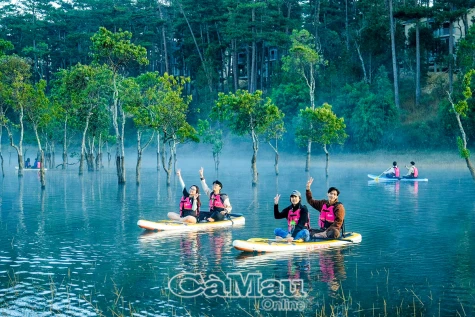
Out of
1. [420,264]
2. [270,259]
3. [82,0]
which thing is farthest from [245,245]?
[82,0]

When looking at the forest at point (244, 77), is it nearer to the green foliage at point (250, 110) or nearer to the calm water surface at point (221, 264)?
the green foliage at point (250, 110)

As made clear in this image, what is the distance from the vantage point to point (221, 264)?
65.7ft

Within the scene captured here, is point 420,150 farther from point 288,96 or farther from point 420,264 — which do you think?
point 420,264

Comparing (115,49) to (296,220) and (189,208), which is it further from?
(296,220)

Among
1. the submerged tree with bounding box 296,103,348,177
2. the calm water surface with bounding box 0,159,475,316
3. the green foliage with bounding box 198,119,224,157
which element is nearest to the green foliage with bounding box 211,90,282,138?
the submerged tree with bounding box 296,103,348,177

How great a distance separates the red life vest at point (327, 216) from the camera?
22531mm

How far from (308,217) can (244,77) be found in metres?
98.4

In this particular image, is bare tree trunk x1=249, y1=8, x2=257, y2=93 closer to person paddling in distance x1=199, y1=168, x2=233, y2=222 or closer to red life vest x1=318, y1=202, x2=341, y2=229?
person paddling in distance x1=199, y1=168, x2=233, y2=222

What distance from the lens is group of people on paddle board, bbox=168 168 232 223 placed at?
27875 mm

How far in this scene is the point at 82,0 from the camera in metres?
127

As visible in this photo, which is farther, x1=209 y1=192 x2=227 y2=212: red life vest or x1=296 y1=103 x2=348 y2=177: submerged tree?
x1=296 y1=103 x2=348 y2=177: submerged tree

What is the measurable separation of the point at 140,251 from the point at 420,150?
211 ft

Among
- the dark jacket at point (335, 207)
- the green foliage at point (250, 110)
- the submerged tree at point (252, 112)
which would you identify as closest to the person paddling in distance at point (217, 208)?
the dark jacket at point (335, 207)

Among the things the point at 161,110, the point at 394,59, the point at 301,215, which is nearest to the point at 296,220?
the point at 301,215
